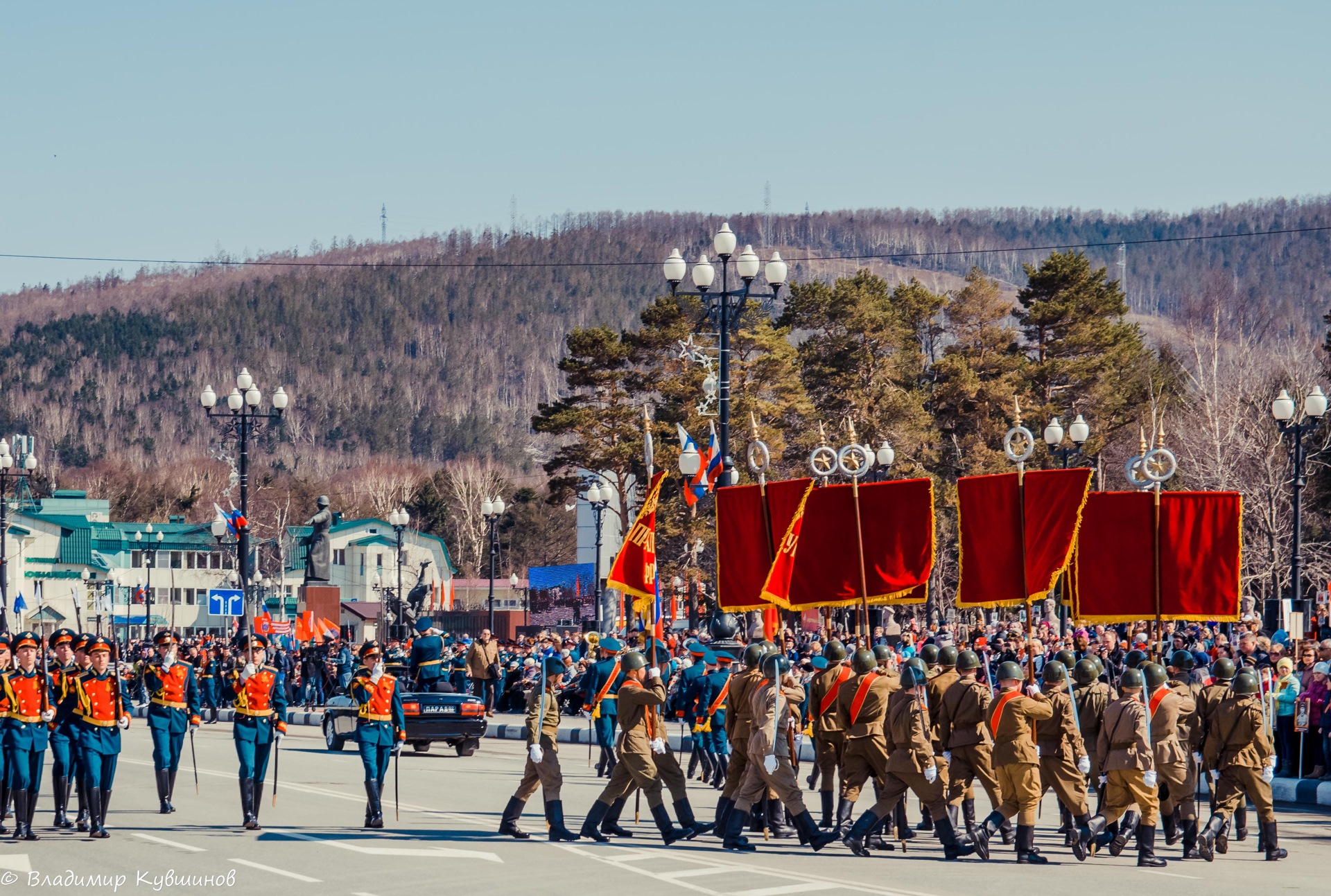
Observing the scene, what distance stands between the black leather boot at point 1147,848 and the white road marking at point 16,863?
340 inches

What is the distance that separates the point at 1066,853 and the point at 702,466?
16593 mm

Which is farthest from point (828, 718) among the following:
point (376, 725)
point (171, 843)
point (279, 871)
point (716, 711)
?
point (171, 843)

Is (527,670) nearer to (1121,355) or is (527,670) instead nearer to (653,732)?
(653,732)

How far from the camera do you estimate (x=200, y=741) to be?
2806cm

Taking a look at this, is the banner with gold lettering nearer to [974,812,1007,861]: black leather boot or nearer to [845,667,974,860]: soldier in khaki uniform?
[845,667,974,860]: soldier in khaki uniform

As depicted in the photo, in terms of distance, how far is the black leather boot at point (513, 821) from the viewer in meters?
14.4

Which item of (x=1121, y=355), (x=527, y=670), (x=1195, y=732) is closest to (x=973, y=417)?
(x=1121, y=355)

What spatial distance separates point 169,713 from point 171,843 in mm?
2756

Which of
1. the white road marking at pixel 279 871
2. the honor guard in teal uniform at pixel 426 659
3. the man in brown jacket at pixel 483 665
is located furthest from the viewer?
the man in brown jacket at pixel 483 665

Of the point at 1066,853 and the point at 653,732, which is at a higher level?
the point at 653,732

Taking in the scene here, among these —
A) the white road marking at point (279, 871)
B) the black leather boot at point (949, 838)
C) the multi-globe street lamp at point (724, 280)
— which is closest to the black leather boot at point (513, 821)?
the white road marking at point (279, 871)

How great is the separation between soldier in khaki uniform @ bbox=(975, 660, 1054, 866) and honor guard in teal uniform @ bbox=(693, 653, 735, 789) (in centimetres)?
478

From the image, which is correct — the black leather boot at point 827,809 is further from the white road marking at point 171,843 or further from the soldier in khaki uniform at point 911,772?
the white road marking at point 171,843

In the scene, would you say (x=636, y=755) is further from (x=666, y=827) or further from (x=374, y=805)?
(x=374, y=805)
